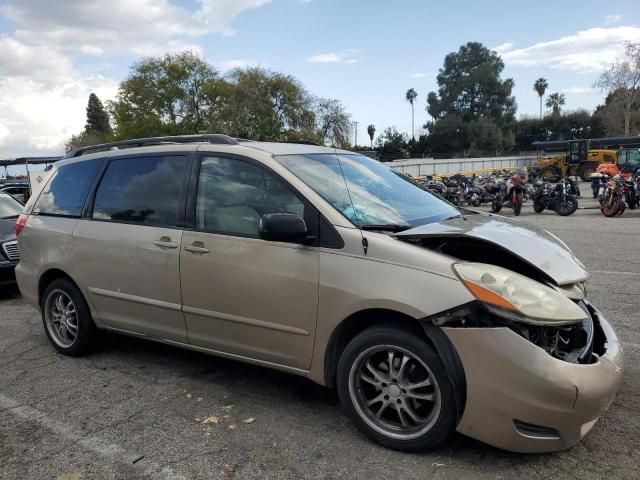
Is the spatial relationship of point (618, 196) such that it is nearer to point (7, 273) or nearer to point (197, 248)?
point (197, 248)

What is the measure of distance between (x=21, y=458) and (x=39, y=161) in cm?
3293

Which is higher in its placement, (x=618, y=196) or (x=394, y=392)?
(x=618, y=196)

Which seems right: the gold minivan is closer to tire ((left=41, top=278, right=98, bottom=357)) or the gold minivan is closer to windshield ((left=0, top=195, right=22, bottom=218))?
tire ((left=41, top=278, right=98, bottom=357))

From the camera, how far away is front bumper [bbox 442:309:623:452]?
2.57m

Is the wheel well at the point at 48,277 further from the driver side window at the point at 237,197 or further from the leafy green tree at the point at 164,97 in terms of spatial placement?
the leafy green tree at the point at 164,97

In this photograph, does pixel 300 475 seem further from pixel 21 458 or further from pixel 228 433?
pixel 21 458

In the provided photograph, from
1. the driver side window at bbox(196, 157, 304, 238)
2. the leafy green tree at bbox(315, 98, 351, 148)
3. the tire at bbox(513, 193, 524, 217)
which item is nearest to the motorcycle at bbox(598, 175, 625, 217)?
the tire at bbox(513, 193, 524, 217)

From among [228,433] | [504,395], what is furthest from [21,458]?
[504,395]

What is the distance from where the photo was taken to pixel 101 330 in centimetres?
471

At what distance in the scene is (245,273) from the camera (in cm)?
342

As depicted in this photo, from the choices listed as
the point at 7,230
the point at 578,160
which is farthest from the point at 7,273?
the point at 578,160

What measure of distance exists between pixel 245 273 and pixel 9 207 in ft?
23.1

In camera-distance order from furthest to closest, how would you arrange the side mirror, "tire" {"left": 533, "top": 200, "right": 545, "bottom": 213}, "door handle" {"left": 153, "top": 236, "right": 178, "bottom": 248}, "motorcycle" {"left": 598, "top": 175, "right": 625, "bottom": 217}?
"tire" {"left": 533, "top": 200, "right": 545, "bottom": 213}
"motorcycle" {"left": 598, "top": 175, "right": 625, "bottom": 217}
"door handle" {"left": 153, "top": 236, "right": 178, "bottom": 248}
the side mirror

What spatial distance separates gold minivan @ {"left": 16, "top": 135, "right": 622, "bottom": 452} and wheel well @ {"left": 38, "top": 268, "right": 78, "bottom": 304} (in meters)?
0.09
